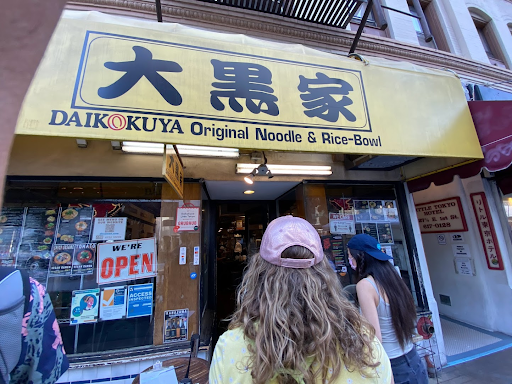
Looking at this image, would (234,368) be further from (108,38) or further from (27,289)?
(108,38)

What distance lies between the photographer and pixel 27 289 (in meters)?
1.28

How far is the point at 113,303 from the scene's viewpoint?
10.1 ft

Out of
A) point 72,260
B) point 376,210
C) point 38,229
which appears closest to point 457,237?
point 376,210

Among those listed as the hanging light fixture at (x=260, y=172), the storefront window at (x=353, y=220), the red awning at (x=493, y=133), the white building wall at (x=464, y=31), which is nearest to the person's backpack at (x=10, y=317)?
the hanging light fixture at (x=260, y=172)

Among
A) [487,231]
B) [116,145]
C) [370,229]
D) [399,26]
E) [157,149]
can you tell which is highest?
[399,26]

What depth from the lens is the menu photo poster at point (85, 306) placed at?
2.96m

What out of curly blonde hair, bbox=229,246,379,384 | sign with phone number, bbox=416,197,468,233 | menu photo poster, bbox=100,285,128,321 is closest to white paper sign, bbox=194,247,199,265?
menu photo poster, bbox=100,285,128,321

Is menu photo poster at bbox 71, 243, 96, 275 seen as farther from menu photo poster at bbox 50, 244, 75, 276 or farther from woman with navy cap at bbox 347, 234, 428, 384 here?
woman with navy cap at bbox 347, 234, 428, 384

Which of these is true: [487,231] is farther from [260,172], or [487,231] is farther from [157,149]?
[157,149]

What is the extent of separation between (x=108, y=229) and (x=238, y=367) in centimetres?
314

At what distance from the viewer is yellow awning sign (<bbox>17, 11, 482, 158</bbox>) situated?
1.93 metres

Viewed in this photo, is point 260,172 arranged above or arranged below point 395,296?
above

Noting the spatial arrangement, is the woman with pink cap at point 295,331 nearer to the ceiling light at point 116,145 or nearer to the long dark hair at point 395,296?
the long dark hair at point 395,296

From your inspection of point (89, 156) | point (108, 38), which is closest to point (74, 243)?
point (89, 156)
